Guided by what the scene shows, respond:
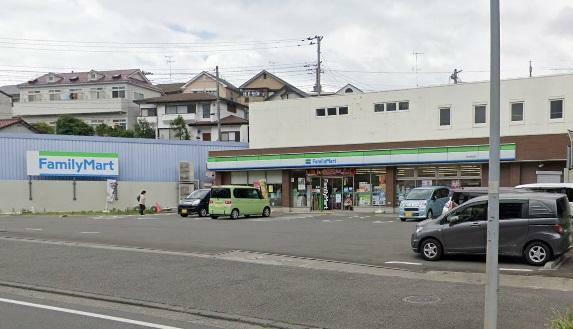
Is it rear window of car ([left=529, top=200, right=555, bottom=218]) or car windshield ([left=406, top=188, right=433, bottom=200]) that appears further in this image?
car windshield ([left=406, top=188, right=433, bottom=200])

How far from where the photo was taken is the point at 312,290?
9.81 metres

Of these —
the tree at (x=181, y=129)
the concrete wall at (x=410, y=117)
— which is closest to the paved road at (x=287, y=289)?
the concrete wall at (x=410, y=117)

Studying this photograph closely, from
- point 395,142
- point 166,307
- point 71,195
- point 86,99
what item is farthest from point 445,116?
point 86,99

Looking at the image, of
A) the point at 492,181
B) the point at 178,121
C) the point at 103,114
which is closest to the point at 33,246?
the point at 492,181

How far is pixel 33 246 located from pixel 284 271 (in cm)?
813

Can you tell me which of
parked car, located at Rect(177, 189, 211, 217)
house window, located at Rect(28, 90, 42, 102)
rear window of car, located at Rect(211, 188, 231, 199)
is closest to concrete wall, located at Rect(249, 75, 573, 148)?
parked car, located at Rect(177, 189, 211, 217)

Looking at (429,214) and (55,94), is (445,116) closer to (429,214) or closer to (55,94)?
(429,214)

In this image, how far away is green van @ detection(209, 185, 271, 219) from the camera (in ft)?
96.3

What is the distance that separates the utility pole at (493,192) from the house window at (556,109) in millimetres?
27430

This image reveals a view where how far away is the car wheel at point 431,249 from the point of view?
45.1ft

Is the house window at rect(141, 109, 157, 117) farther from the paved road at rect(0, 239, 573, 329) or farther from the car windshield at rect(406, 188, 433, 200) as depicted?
the paved road at rect(0, 239, 573, 329)

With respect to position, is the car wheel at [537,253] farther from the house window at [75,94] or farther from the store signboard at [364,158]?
the house window at [75,94]

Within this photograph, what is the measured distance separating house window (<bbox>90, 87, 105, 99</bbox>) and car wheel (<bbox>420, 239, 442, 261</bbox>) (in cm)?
6792

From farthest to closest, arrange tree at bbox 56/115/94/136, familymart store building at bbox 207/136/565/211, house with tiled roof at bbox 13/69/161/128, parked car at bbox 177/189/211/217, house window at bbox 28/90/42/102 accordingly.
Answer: house window at bbox 28/90/42/102 < house with tiled roof at bbox 13/69/161/128 < tree at bbox 56/115/94/136 < parked car at bbox 177/189/211/217 < familymart store building at bbox 207/136/565/211
